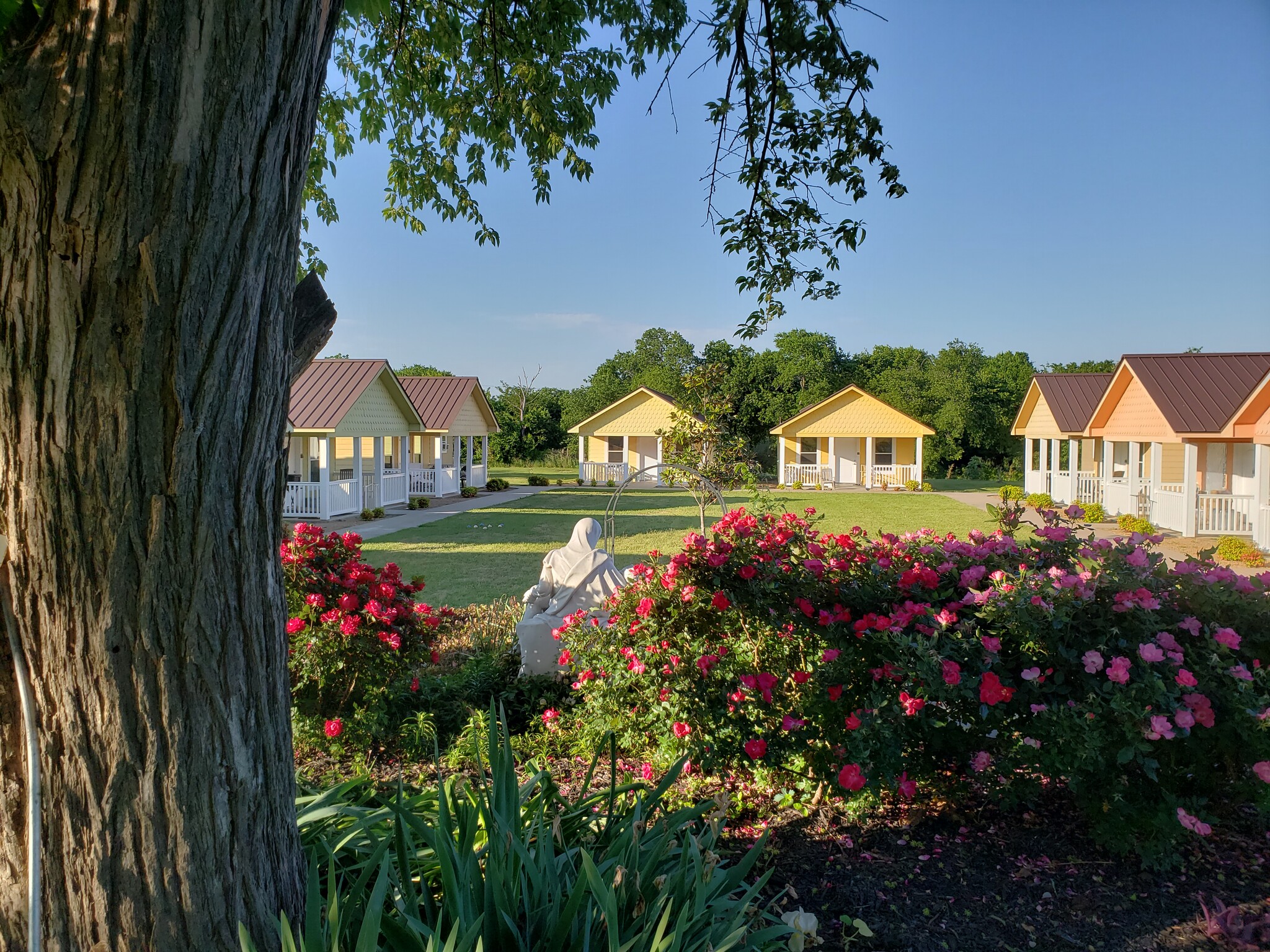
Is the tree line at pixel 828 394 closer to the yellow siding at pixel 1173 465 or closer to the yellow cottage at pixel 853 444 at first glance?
the yellow cottage at pixel 853 444

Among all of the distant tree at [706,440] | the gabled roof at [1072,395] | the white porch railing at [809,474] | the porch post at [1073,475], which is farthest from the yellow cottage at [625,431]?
the distant tree at [706,440]

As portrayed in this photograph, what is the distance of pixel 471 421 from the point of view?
32344mm

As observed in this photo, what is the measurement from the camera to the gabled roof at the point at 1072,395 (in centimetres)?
2744

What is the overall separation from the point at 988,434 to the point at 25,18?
5143 centimetres

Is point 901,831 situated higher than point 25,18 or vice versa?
point 25,18

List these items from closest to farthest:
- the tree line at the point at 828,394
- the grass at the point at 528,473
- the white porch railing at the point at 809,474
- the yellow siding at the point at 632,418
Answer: the white porch railing at the point at 809,474 < the yellow siding at the point at 632,418 < the grass at the point at 528,473 < the tree line at the point at 828,394

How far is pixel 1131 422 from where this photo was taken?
889 inches

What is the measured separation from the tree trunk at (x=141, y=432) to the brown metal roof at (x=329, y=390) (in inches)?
784

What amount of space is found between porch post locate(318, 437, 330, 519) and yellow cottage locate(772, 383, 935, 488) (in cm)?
2245

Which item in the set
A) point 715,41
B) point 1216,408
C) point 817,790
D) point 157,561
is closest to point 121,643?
point 157,561

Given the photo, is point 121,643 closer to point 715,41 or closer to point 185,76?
point 185,76

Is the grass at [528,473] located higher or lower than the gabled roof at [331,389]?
lower

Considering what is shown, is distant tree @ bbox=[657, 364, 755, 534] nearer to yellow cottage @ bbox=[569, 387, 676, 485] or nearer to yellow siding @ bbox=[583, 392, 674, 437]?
yellow cottage @ bbox=[569, 387, 676, 485]

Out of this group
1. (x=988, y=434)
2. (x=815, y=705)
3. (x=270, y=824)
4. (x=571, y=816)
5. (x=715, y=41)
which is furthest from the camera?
(x=988, y=434)
